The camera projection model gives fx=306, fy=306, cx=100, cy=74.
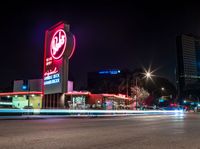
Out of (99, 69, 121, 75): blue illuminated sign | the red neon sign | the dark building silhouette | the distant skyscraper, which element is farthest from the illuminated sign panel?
(99, 69, 121, 75): blue illuminated sign

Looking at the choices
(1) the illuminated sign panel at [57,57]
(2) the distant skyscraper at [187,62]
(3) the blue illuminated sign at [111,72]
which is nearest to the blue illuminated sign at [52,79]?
(1) the illuminated sign panel at [57,57]

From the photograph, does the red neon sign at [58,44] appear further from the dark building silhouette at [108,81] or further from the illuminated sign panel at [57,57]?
the dark building silhouette at [108,81]

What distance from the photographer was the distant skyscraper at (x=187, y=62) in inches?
3505

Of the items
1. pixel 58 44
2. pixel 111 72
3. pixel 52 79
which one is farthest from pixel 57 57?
pixel 111 72

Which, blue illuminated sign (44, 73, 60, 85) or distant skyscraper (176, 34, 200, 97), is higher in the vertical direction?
distant skyscraper (176, 34, 200, 97)

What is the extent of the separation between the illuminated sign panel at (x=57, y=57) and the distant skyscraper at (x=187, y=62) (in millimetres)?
39219

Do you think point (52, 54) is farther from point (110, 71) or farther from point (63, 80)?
point (110, 71)

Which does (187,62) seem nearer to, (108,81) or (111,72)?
(108,81)

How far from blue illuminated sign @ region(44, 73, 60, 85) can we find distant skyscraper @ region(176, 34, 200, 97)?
40.1 meters

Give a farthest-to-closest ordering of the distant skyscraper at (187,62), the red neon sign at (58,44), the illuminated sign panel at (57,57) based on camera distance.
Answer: the distant skyscraper at (187,62)
the red neon sign at (58,44)
the illuminated sign panel at (57,57)

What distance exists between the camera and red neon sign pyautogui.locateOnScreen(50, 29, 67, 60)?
53244 millimetres

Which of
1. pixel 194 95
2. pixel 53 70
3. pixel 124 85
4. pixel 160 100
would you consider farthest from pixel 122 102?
pixel 194 95

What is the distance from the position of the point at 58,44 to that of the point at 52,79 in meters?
6.82

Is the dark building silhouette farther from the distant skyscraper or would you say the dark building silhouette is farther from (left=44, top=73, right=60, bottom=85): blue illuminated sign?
(left=44, top=73, right=60, bottom=85): blue illuminated sign
